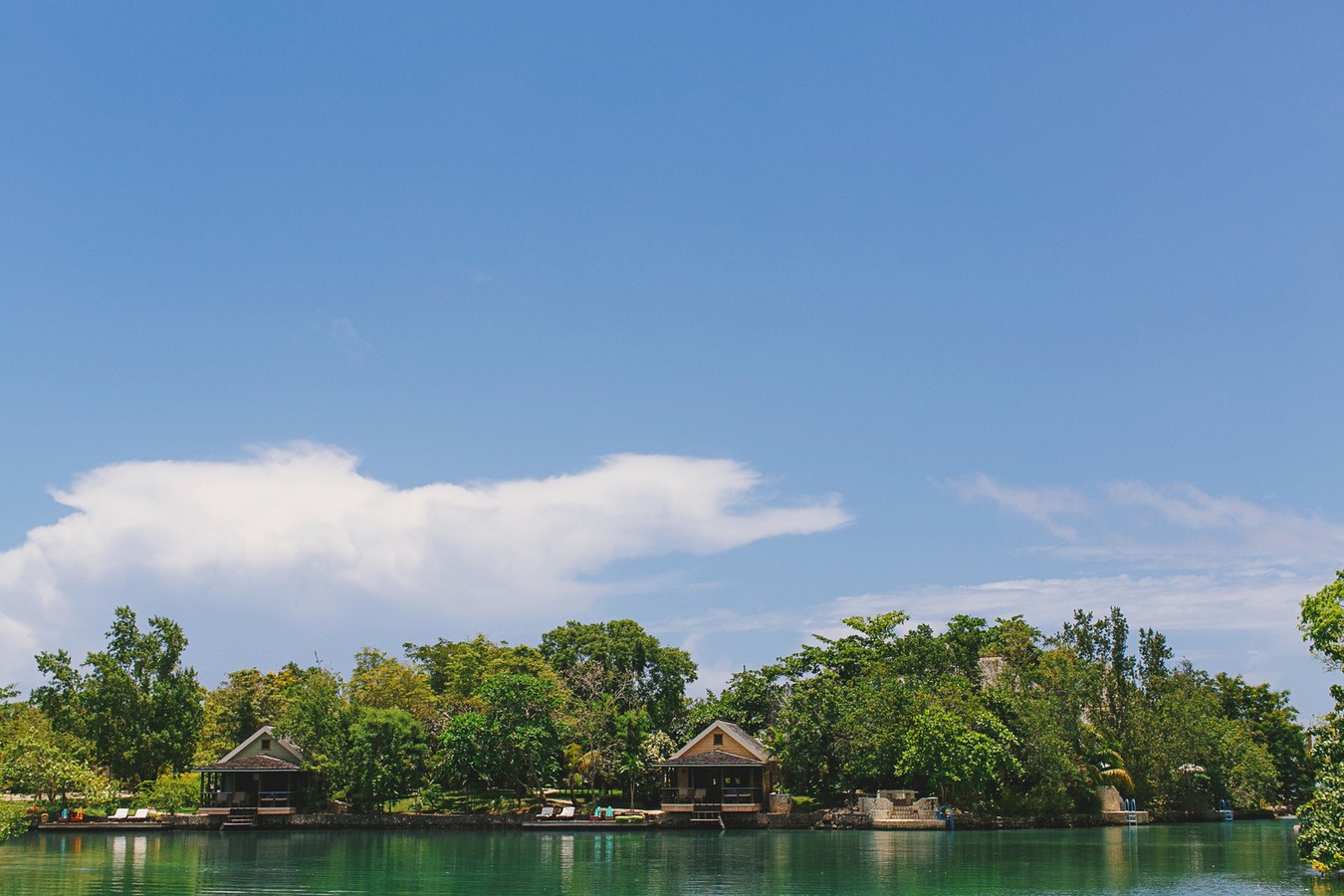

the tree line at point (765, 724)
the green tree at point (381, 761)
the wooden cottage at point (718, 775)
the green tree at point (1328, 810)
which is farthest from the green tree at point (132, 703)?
the green tree at point (1328, 810)

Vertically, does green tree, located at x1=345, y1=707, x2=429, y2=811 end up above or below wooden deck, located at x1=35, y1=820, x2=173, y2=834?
above

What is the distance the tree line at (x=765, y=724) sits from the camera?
49.5m

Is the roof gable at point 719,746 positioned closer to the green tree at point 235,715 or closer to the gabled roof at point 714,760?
the gabled roof at point 714,760

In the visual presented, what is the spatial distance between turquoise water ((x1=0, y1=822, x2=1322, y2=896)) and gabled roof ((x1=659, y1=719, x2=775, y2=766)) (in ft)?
14.7

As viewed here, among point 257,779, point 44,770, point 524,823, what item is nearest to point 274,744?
point 257,779

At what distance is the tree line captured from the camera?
49.5 m

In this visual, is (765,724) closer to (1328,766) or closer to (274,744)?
(274,744)

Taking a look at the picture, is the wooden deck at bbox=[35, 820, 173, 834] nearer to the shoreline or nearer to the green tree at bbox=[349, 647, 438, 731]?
the shoreline

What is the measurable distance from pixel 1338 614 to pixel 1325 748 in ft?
12.6

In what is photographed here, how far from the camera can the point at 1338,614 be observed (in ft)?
86.1

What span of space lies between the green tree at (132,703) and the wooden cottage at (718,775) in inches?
1003

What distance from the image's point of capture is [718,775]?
53.1m

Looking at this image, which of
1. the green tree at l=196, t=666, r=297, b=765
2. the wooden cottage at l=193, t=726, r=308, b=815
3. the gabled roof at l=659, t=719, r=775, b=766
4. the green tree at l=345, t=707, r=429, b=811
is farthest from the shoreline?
the green tree at l=196, t=666, r=297, b=765

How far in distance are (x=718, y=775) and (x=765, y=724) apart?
6.20 m
